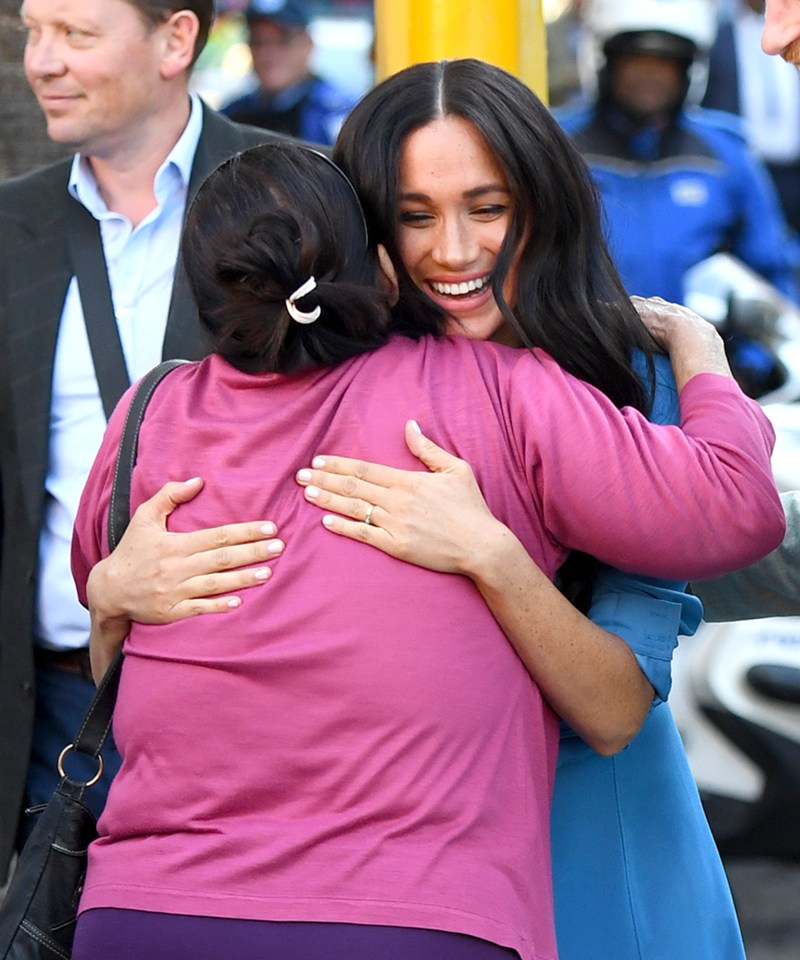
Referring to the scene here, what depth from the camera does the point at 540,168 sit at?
226 cm

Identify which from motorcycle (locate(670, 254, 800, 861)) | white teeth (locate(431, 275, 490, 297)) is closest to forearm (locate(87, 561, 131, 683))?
white teeth (locate(431, 275, 490, 297))

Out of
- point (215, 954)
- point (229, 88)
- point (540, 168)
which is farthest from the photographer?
point (229, 88)

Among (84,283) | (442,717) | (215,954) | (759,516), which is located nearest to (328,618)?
(442,717)

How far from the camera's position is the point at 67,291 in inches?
132

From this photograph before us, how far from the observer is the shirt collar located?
11.5ft

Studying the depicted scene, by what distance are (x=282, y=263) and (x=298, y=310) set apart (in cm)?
6

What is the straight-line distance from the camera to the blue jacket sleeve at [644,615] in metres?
2.14

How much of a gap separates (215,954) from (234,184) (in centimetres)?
91

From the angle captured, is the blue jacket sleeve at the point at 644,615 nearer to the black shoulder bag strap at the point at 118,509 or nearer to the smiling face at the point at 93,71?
the black shoulder bag strap at the point at 118,509

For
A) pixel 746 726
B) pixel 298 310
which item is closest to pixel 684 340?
pixel 298 310

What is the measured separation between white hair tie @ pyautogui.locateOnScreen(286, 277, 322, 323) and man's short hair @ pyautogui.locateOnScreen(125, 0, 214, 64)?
74.4 inches

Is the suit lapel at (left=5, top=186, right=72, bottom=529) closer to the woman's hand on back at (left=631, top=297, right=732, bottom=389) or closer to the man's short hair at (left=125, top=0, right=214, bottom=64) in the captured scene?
the man's short hair at (left=125, top=0, right=214, bottom=64)

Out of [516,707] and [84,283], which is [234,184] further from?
[84,283]

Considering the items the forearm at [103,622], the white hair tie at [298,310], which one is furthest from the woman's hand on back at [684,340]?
the forearm at [103,622]
